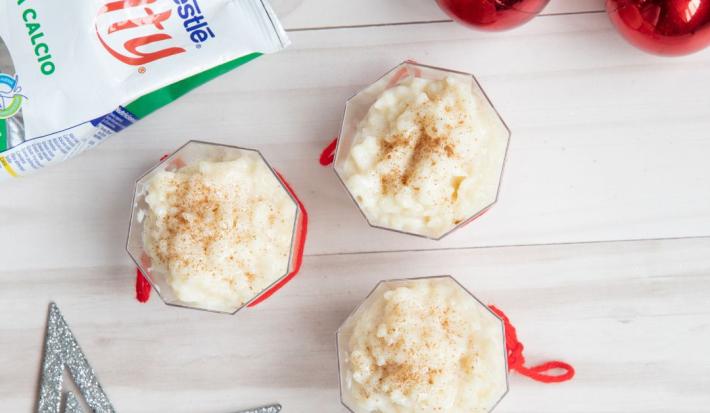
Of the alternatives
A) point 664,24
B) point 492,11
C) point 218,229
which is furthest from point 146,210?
point 664,24

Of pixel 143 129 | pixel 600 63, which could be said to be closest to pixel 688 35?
pixel 600 63

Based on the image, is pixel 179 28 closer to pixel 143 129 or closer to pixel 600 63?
pixel 143 129

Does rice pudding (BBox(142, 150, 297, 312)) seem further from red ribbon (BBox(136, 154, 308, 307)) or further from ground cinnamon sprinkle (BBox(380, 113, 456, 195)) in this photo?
ground cinnamon sprinkle (BBox(380, 113, 456, 195))

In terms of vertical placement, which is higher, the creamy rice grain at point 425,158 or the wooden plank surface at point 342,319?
the creamy rice grain at point 425,158

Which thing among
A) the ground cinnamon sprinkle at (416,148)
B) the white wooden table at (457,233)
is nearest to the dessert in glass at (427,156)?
the ground cinnamon sprinkle at (416,148)

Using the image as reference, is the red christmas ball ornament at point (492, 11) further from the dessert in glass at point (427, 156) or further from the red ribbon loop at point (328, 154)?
the red ribbon loop at point (328, 154)

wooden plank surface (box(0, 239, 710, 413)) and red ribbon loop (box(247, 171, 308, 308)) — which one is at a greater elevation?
red ribbon loop (box(247, 171, 308, 308))

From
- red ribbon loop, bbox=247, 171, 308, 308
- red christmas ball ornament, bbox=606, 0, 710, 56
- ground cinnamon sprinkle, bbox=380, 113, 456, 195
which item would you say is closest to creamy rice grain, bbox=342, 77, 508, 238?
ground cinnamon sprinkle, bbox=380, 113, 456, 195
